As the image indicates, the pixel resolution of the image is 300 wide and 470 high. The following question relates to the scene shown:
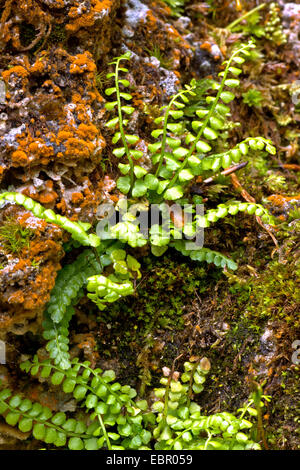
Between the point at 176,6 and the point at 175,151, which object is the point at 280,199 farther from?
the point at 176,6

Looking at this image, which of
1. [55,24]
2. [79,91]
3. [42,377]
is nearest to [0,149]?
[79,91]

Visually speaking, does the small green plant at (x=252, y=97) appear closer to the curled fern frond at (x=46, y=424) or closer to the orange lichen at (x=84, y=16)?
the orange lichen at (x=84, y=16)

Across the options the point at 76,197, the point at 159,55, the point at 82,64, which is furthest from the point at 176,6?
the point at 76,197

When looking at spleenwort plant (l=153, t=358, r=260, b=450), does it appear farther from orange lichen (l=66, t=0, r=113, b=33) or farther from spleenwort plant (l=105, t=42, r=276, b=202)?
orange lichen (l=66, t=0, r=113, b=33)

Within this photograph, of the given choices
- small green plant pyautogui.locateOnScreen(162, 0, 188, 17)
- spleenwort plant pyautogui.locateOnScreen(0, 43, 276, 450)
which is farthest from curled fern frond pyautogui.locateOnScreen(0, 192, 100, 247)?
small green plant pyautogui.locateOnScreen(162, 0, 188, 17)

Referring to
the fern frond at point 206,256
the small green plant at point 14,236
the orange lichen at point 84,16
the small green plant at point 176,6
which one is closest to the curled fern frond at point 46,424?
the small green plant at point 14,236

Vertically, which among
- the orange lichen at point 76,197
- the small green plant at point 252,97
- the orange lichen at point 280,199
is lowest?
the orange lichen at point 280,199
